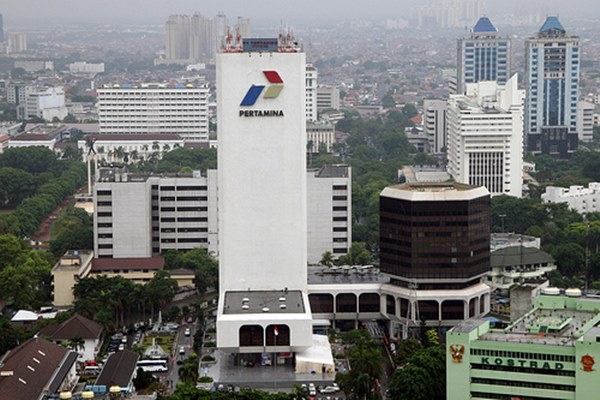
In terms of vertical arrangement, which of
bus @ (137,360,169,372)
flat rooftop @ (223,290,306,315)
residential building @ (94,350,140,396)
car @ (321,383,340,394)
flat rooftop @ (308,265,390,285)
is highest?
flat rooftop @ (308,265,390,285)

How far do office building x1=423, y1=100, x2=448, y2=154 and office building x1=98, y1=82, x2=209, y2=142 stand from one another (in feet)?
54.9

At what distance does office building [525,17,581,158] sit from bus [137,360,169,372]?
207 feet

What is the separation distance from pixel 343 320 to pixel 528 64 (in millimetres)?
58026

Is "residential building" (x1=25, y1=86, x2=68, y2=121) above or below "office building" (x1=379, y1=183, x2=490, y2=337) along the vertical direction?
above

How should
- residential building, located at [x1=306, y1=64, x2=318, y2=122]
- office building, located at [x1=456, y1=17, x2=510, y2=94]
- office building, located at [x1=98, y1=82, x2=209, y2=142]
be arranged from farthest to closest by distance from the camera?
1. office building, located at [x1=456, y1=17, x2=510, y2=94]
2. residential building, located at [x1=306, y1=64, x2=318, y2=122]
3. office building, located at [x1=98, y1=82, x2=209, y2=142]

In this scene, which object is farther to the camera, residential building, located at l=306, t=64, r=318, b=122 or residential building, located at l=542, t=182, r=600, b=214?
residential building, located at l=306, t=64, r=318, b=122

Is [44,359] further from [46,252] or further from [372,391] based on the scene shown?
[46,252]

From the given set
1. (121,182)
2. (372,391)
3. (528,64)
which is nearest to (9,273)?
(121,182)

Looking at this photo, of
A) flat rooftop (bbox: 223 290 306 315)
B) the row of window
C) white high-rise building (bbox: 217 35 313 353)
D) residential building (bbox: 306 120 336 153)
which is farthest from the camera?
residential building (bbox: 306 120 336 153)

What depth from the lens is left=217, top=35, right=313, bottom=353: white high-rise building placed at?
1871 inches

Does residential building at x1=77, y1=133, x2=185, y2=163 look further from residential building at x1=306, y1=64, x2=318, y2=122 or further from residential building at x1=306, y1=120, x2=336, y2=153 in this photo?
residential building at x1=306, y1=64, x2=318, y2=122

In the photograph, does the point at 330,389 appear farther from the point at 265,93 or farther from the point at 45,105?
the point at 45,105

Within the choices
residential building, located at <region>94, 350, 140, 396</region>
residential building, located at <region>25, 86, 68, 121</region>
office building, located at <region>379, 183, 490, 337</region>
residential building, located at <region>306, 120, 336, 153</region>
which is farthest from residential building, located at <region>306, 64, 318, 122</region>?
residential building, located at <region>94, 350, 140, 396</region>

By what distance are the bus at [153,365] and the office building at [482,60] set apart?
76.0 meters
